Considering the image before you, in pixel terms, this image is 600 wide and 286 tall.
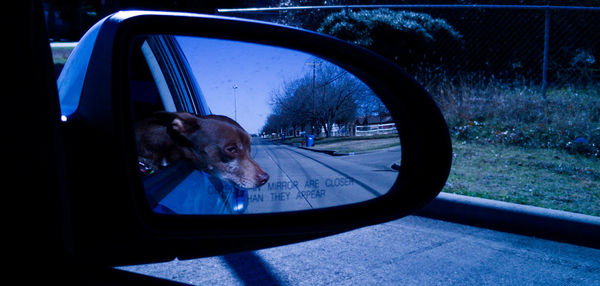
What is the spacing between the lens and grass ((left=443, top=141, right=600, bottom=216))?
200 inches

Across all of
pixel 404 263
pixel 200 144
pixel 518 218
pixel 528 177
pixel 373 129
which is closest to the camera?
pixel 200 144

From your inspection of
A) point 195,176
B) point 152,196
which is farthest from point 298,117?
point 152,196

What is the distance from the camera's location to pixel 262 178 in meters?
1.34

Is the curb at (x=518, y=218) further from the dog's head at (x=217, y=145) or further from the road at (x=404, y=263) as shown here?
the dog's head at (x=217, y=145)

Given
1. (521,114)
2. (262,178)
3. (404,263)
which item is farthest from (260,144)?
(521,114)

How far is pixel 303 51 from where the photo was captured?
1645 millimetres

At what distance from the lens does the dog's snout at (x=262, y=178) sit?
4.36 feet

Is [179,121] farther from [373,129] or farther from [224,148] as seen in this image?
[373,129]

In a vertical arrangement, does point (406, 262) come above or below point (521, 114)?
below

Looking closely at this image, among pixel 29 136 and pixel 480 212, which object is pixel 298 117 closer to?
pixel 29 136

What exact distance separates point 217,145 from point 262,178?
0.19 metres

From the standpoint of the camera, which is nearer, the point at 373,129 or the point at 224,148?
the point at 224,148

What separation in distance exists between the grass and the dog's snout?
14.3ft

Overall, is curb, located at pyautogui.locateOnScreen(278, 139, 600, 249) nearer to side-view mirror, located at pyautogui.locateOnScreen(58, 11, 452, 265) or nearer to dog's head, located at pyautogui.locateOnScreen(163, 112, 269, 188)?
side-view mirror, located at pyautogui.locateOnScreen(58, 11, 452, 265)
